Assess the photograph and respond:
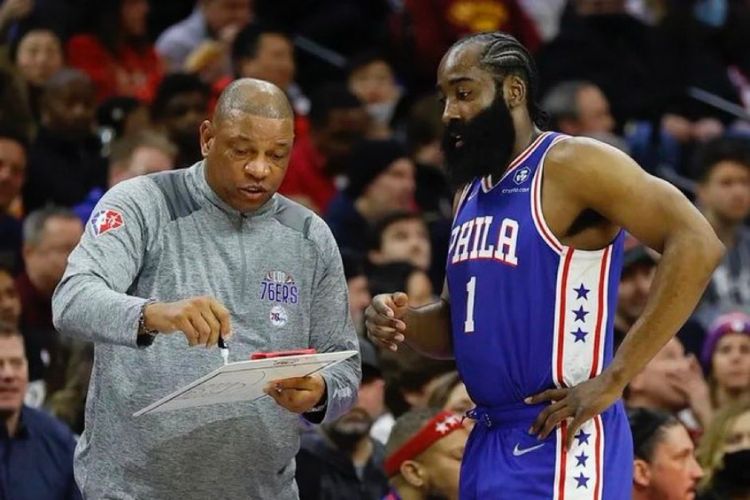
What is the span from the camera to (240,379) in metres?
4.58

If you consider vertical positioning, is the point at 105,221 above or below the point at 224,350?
above

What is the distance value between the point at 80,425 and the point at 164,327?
130 inches

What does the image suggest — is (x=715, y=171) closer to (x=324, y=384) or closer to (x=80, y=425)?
(x=80, y=425)

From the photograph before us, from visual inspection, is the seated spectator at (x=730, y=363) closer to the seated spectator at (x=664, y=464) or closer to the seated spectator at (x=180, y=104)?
the seated spectator at (x=664, y=464)

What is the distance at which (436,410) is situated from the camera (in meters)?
6.93

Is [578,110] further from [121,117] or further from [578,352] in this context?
[578,352]

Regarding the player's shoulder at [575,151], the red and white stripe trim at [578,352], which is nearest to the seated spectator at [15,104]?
the player's shoulder at [575,151]

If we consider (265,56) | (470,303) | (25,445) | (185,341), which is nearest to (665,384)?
(25,445)

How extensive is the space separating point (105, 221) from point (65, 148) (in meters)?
5.64

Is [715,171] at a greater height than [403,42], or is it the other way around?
[403,42]

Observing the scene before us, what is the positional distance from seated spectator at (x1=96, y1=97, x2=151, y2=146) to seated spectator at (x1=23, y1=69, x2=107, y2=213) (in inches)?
9.6

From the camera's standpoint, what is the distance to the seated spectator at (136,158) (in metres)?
9.35

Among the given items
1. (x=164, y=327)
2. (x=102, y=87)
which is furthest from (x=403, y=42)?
(x=164, y=327)

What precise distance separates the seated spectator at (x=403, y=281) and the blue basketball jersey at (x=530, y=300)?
12.8ft
